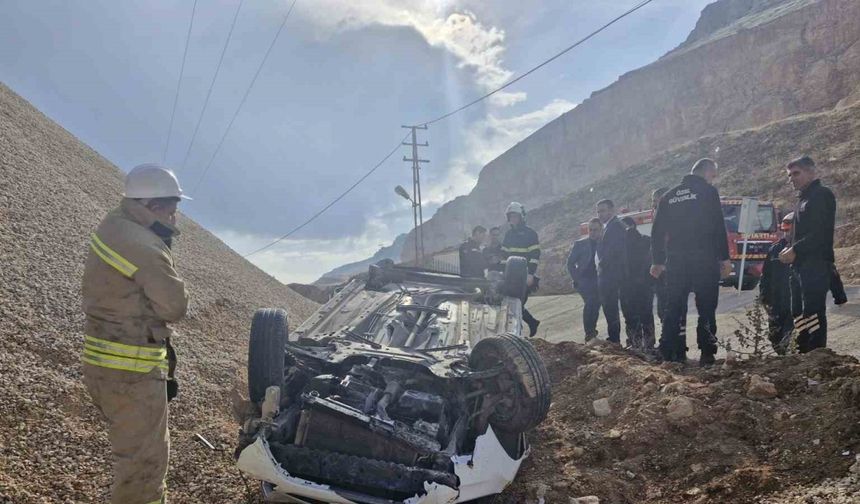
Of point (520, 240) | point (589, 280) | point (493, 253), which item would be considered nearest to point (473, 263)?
point (493, 253)

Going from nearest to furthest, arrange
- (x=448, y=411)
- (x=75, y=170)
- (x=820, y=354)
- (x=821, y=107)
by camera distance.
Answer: (x=448, y=411), (x=820, y=354), (x=75, y=170), (x=821, y=107)

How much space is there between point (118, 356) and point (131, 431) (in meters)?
0.37

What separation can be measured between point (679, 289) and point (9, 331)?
18.9 ft

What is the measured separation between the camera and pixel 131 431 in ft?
8.75

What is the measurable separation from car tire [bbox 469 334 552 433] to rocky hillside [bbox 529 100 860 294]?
11.0 metres

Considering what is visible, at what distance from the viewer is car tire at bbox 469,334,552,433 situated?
131 inches

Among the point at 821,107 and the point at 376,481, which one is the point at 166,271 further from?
the point at 821,107

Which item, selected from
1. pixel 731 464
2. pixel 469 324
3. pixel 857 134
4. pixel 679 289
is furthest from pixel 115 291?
pixel 857 134

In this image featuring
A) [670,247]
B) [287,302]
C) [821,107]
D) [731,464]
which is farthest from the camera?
[821,107]

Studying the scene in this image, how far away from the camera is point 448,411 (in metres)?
3.38

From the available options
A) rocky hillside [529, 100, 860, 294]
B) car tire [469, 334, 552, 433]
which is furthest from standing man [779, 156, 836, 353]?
rocky hillside [529, 100, 860, 294]

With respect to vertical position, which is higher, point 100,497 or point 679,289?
point 679,289

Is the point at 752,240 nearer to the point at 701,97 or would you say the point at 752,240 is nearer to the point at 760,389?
the point at 760,389

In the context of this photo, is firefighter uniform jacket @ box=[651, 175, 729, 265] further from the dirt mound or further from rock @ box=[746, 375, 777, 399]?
rock @ box=[746, 375, 777, 399]
